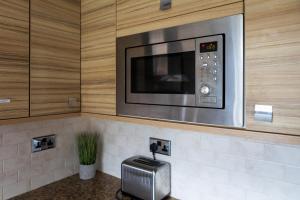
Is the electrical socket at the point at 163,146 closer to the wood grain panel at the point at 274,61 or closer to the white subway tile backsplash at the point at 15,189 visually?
the wood grain panel at the point at 274,61

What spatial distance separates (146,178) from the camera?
1.17 meters

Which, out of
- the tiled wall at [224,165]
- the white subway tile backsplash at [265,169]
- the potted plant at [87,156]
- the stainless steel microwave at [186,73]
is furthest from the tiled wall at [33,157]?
the white subway tile backsplash at [265,169]

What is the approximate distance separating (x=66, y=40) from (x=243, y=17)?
0.92 m

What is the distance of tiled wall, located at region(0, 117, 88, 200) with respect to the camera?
1.24 m

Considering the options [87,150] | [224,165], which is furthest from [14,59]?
[224,165]

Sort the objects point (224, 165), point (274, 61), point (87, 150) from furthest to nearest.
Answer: point (87, 150)
point (224, 165)
point (274, 61)

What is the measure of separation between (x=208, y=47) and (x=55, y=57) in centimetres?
81

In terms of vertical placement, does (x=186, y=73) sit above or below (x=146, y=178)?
above

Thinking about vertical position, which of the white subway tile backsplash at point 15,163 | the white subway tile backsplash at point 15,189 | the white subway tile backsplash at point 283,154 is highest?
the white subway tile backsplash at point 283,154

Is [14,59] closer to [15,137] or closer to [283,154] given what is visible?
[15,137]

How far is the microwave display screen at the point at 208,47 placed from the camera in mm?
786

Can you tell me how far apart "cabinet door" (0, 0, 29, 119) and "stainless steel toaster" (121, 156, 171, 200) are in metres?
0.63

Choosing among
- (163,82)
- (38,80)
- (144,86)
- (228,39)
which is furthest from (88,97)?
(228,39)

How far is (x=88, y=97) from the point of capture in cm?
126
